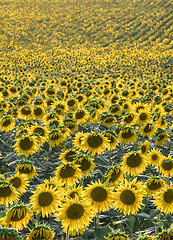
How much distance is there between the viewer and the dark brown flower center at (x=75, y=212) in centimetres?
260

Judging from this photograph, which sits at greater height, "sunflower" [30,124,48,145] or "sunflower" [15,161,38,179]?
"sunflower" [30,124,48,145]

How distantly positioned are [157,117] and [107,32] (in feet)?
160

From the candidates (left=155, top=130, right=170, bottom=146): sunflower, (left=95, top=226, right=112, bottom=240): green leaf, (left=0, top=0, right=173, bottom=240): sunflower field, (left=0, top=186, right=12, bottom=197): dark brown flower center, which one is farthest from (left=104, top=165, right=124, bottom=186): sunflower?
(left=155, top=130, right=170, bottom=146): sunflower

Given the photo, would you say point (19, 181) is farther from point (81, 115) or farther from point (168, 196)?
point (81, 115)

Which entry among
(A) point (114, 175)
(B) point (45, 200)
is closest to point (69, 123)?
(A) point (114, 175)

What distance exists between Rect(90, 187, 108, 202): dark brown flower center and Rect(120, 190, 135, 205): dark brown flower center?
21cm

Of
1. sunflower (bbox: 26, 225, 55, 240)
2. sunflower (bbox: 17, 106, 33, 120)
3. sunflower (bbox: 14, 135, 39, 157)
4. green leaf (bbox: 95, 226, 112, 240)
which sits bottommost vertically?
sunflower (bbox: 26, 225, 55, 240)

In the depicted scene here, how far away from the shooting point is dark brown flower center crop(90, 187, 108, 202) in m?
2.88

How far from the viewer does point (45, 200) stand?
2863 millimetres

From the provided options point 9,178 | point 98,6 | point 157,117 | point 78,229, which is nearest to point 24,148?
point 9,178

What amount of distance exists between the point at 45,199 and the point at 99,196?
1.95ft

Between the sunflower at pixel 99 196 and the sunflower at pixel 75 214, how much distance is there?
0.91ft

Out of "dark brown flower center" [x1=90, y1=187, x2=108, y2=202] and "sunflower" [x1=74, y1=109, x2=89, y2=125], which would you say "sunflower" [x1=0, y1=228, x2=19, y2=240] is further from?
"sunflower" [x1=74, y1=109, x2=89, y2=125]

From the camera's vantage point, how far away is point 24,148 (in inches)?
183
